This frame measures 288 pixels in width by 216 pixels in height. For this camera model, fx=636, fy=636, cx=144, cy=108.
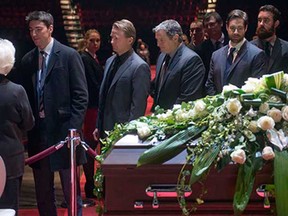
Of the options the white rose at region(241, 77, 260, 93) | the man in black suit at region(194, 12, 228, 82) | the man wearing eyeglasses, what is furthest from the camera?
the man wearing eyeglasses

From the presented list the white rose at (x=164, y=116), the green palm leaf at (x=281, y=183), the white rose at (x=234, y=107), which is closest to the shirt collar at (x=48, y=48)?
the white rose at (x=164, y=116)

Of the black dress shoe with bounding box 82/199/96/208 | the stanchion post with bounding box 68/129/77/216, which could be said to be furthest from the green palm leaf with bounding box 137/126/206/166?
the black dress shoe with bounding box 82/199/96/208

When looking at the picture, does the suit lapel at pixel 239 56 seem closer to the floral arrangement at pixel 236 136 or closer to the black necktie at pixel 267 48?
the black necktie at pixel 267 48

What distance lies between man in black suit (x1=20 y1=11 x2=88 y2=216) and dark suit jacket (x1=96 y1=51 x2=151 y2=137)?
0.22m

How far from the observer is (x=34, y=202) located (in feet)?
19.8

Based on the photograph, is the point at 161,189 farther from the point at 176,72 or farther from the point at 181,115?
the point at 176,72

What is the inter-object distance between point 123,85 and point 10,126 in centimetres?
114

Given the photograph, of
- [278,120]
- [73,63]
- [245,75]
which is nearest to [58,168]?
[73,63]

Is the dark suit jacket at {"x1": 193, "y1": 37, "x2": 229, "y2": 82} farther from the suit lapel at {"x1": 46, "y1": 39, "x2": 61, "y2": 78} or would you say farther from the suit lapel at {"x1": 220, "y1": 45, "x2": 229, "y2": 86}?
the suit lapel at {"x1": 46, "y1": 39, "x2": 61, "y2": 78}

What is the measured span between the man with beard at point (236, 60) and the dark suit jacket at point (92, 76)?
163 centimetres

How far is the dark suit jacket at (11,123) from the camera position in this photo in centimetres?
395

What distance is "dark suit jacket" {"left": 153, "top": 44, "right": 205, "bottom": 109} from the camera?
482cm

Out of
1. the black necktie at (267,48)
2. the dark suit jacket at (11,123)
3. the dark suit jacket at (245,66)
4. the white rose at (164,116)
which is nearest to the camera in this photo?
the white rose at (164,116)

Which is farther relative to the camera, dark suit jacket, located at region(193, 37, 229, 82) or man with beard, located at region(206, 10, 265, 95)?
dark suit jacket, located at region(193, 37, 229, 82)
